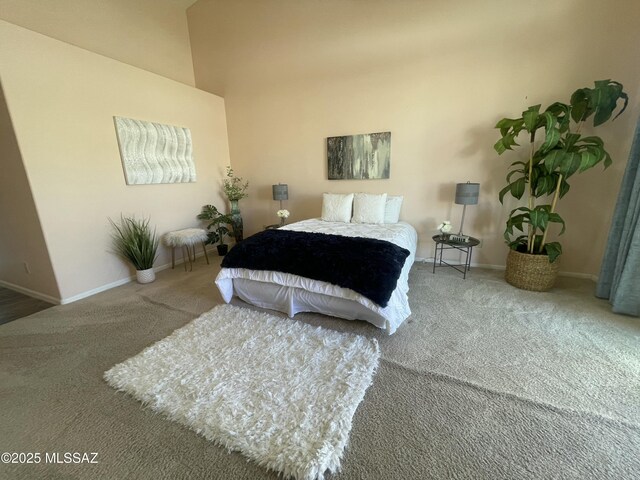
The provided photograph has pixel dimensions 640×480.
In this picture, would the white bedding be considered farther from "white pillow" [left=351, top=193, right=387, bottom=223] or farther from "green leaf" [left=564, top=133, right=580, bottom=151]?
"green leaf" [left=564, top=133, right=580, bottom=151]

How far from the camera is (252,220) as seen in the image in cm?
481

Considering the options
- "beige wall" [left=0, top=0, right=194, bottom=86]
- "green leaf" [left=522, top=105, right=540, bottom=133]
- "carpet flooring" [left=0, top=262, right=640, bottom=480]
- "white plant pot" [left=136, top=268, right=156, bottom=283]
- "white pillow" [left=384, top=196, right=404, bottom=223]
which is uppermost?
"beige wall" [left=0, top=0, right=194, bottom=86]

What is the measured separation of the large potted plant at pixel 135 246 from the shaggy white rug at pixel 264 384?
1477 millimetres

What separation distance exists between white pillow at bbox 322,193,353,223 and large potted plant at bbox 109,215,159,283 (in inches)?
89.7

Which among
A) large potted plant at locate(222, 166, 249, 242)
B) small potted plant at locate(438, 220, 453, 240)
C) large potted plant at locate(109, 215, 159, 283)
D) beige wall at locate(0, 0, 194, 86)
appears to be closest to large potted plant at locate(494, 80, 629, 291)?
small potted plant at locate(438, 220, 453, 240)

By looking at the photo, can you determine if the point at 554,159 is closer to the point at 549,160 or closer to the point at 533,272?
the point at 549,160

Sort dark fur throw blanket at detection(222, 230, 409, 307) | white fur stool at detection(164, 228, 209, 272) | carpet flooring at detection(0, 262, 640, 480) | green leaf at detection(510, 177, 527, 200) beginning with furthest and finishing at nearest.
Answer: white fur stool at detection(164, 228, 209, 272) → green leaf at detection(510, 177, 527, 200) → dark fur throw blanket at detection(222, 230, 409, 307) → carpet flooring at detection(0, 262, 640, 480)

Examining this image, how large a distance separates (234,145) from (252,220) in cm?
136

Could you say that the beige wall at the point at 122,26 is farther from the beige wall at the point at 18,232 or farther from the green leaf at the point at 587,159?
the green leaf at the point at 587,159

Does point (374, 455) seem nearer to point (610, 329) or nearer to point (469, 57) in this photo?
point (610, 329)

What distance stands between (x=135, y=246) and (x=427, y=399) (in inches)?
131

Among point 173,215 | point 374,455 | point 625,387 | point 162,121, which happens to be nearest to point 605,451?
point 625,387

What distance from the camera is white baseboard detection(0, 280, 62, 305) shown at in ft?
9.04

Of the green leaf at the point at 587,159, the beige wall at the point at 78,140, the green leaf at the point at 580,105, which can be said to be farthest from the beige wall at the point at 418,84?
the beige wall at the point at 78,140
